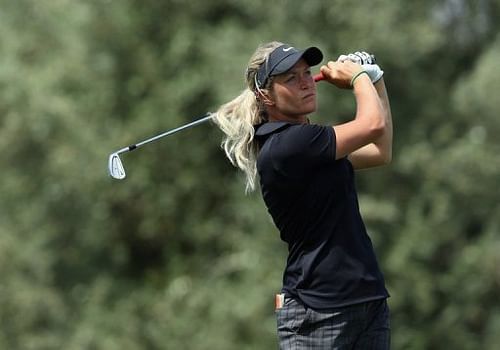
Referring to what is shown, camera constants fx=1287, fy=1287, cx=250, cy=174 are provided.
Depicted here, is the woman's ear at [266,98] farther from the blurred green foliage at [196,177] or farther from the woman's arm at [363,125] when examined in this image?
the blurred green foliage at [196,177]

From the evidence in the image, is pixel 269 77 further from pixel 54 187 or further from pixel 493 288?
pixel 54 187

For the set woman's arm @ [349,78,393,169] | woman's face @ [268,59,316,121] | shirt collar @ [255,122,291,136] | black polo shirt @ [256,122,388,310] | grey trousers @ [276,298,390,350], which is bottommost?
grey trousers @ [276,298,390,350]

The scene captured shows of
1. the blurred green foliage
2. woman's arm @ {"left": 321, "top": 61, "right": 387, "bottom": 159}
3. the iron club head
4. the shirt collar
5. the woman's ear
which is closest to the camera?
woman's arm @ {"left": 321, "top": 61, "right": 387, "bottom": 159}

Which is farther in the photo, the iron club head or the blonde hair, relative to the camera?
the iron club head

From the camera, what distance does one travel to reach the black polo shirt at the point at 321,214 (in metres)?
4.55

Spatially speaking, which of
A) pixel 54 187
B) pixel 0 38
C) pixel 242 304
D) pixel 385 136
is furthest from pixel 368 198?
pixel 385 136

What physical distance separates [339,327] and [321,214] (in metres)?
0.41

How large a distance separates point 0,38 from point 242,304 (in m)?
5.06

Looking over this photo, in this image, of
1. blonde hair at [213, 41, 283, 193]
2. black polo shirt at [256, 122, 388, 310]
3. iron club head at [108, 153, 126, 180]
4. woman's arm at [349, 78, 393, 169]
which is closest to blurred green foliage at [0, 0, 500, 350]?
iron club head at [108, 153, 126, 180]

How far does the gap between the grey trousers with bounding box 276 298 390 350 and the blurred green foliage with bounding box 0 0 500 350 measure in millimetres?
9950

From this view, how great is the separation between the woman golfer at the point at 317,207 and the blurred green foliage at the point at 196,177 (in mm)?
9786

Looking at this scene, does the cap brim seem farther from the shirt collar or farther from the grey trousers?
the grey trousers

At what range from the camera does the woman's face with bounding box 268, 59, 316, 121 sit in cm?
471

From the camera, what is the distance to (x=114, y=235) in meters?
18.0
